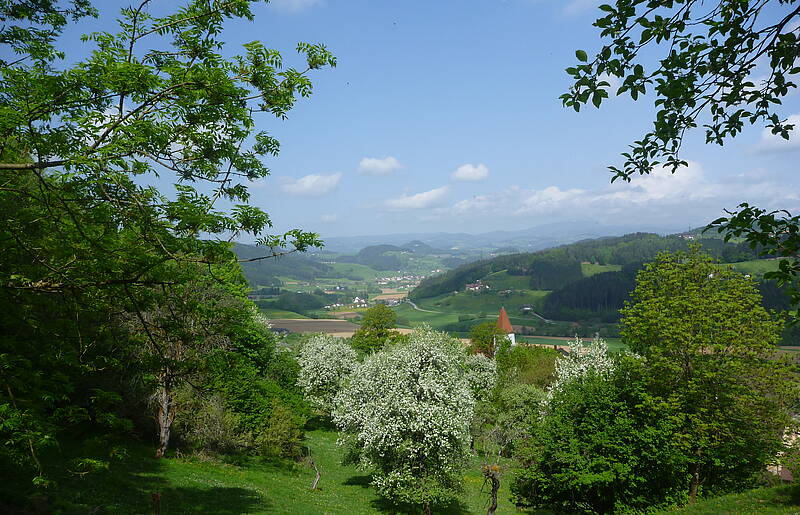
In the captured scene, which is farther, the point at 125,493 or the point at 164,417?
the point at 164,417

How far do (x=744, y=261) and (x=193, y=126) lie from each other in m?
179

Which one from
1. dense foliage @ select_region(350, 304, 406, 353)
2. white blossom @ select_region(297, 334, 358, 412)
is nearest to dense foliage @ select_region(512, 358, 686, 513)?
white blossom @ select_region(297, 334, 358, 412)

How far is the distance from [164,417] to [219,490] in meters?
5.44

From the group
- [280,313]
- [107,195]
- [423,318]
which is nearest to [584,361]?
[107,195]

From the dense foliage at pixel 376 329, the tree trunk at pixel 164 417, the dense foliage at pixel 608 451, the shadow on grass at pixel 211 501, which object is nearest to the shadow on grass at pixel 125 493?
the shadow on grass at pixel 211 501

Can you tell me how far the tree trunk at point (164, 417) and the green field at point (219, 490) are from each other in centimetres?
57

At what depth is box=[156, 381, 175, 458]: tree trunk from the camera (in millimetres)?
20688

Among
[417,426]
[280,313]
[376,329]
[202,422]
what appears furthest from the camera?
[280,313]

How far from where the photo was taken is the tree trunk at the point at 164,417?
20.7 meters

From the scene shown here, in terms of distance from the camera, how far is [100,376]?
1783 cm

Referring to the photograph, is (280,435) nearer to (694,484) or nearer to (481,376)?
(694,484)

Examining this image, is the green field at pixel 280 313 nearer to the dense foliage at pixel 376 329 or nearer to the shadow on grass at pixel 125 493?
the dense foliage at pixel 376 329

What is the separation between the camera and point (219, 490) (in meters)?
17.7

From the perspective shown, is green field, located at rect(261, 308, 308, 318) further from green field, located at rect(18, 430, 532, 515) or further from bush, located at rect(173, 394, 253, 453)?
bush, located at rect(173, 394, 253, 453)
